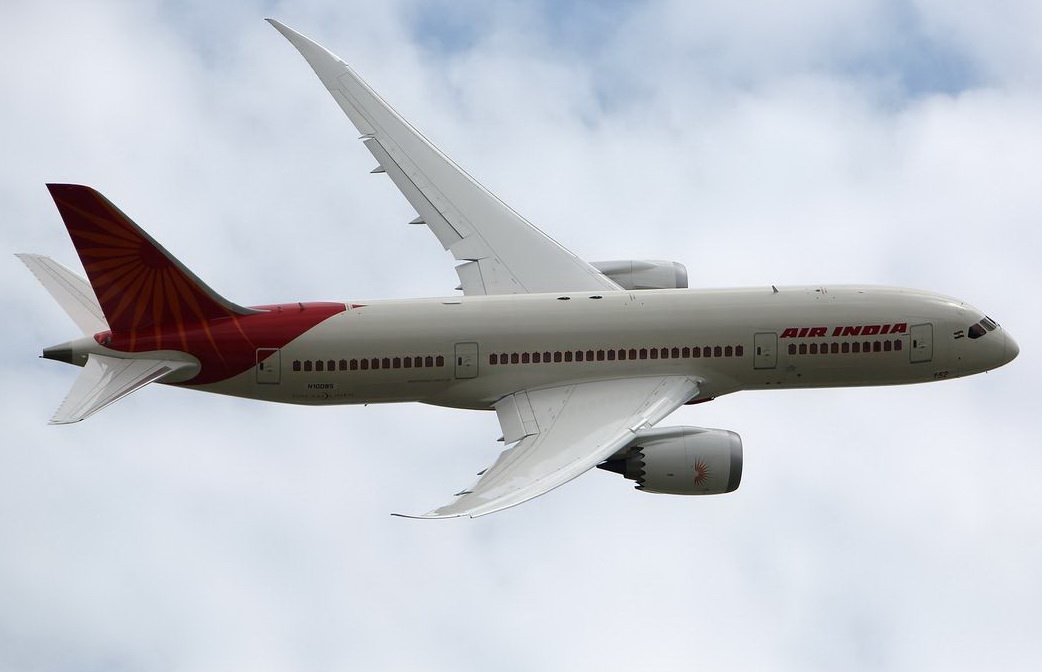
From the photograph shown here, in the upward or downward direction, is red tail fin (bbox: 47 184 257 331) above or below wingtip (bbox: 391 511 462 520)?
above

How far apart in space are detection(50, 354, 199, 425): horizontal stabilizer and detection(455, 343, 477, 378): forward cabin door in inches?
312

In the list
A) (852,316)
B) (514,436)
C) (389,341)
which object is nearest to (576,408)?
(514,436)

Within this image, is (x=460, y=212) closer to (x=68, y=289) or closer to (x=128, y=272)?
(x=128, y=272)

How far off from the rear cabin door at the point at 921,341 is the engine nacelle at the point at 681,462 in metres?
7.24

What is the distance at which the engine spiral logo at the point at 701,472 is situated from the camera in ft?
157

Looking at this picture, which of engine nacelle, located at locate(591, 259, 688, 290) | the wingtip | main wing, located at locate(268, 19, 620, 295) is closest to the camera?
the wingtip

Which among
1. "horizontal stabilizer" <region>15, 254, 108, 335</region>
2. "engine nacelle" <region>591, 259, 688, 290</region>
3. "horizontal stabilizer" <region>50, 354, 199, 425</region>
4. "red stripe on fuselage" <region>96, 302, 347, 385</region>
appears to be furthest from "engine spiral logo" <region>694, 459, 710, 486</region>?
"horizontal stabilizer" <region>15, 254, 108, 335</region>

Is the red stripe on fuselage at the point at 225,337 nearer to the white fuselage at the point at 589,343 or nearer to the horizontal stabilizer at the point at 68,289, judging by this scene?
the white fuselage at the point at 589,343

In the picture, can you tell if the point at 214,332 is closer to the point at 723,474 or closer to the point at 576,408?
the point at 576,408

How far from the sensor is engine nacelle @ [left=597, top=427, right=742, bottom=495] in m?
47.7

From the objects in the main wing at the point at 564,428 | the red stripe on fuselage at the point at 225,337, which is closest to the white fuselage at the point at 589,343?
the red stripe on fuselage at the point at 225,337

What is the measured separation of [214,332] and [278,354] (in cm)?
203

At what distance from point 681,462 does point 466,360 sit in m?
7.39

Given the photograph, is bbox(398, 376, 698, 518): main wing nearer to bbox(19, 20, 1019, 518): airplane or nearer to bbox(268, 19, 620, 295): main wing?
bbox(19, 20, 1019, 518): airplane
